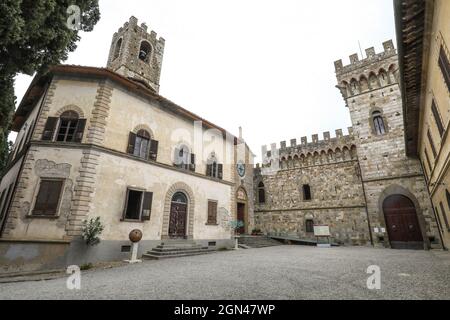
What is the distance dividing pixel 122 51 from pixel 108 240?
1864 centimetres

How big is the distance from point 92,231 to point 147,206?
2718mm

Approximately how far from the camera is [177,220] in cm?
1250

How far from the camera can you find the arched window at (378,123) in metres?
17.1

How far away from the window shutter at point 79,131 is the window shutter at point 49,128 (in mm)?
948

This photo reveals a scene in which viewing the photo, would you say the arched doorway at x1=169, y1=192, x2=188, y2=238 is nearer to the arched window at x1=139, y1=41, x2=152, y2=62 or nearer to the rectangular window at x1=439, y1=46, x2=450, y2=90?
the rectangular window at x1=439, y1=46, x2=450, y2=90

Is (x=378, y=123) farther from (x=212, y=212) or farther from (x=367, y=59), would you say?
(x=212, y=212)

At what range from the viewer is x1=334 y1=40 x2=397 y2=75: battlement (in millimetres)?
17484

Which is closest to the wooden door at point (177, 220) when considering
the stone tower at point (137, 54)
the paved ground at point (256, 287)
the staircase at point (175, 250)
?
the staircase at point (175, 250)

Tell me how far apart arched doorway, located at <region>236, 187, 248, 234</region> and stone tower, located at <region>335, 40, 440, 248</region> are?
1027 centimetres

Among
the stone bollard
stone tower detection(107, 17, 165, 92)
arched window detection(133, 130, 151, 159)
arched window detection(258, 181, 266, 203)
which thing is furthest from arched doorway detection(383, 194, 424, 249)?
stone tower detection(107, 17, 165, 92)

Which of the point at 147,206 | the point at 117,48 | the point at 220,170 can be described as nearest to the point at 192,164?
the point at 220,170

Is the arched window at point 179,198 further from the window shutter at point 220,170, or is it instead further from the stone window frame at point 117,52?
the stone window frame at point 117,52

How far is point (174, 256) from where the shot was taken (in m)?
10.5
